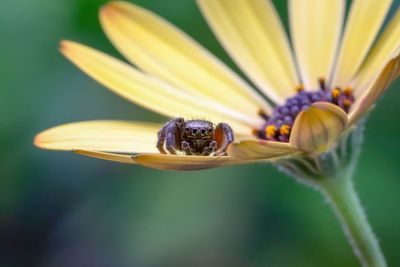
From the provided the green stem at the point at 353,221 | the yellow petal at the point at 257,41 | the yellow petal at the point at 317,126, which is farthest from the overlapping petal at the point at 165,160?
the yellow petal at the point at 257,41

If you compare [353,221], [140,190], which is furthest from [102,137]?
[140,190]

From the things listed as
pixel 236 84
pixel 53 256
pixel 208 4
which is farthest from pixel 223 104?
pixel 53 256

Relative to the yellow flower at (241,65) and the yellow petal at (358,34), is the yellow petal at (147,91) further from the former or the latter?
the yellow petal at (358,34)

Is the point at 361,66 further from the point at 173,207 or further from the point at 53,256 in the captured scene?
the point at 53,256

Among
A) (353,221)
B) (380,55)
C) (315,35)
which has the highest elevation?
(315,35)

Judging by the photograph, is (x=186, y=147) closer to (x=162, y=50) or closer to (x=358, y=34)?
(x=162, y=50)

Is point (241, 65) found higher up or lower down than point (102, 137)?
higher up
